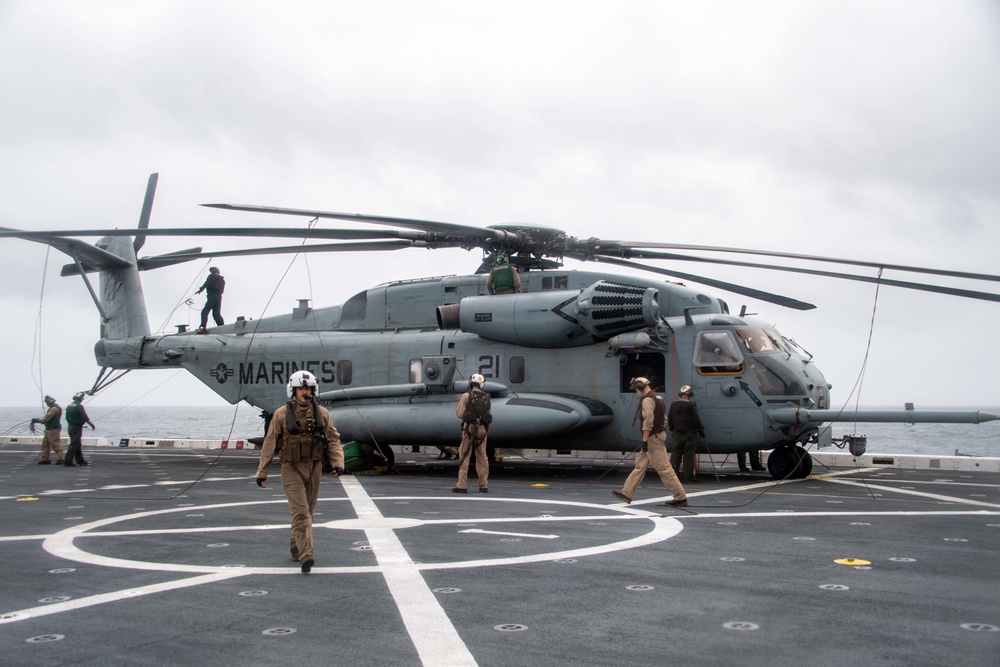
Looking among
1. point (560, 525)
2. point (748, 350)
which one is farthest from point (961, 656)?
point (748, 350)

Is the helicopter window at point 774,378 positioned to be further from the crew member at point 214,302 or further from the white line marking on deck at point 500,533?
the crew member at point 214,302

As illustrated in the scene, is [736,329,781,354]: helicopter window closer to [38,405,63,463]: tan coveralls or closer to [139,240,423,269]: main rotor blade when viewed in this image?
[139,240,423,269]: main rotor blade

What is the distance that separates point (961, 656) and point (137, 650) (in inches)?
203

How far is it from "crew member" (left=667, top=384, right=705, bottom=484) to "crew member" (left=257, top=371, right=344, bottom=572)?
8823 millimetres

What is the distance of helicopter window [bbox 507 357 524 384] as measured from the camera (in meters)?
18.5

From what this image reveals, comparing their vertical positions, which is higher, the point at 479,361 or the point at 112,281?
the point at 112,281

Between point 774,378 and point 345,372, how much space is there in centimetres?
982

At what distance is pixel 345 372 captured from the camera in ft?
66.1

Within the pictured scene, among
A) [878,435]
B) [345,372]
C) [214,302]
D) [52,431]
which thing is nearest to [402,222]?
[345,372]

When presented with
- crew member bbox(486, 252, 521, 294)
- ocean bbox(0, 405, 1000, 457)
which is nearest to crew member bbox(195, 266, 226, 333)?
ocean bbox(0, 405, 1000, 457)

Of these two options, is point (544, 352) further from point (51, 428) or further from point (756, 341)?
point (51, 428)

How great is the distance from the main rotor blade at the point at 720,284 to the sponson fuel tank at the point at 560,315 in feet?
2.53

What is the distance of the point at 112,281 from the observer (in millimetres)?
23312

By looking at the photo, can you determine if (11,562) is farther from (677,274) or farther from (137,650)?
(677,274)
